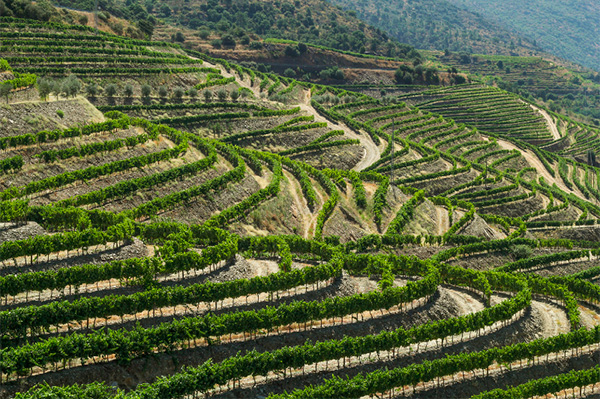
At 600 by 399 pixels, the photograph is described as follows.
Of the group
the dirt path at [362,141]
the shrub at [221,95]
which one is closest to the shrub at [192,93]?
the shrub at [221,95]

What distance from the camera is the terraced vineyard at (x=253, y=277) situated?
4494cm

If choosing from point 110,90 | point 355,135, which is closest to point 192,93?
point 110,90

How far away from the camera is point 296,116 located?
516ft

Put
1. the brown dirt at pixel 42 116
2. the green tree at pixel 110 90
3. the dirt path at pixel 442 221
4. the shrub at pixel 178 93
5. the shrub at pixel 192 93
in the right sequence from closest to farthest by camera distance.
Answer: the brown dirt at pixel 42 116 < the dirt path at pixel 442 221 < the green tree at pixel 110 90 < the shrub at pixel 178 93 < the shrub at pixel 192 93

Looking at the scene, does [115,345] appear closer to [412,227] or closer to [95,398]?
[95,398]

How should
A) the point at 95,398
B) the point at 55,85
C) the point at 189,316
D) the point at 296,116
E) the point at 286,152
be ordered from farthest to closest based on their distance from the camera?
the point at 296,116 < the point at 286,152 < the point at 55,85 < the point at 189,316 < the point at 95,398

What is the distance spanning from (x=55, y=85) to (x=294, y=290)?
6579cm

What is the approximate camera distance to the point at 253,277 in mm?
60469

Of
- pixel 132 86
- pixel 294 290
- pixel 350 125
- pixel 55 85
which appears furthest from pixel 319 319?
pixel 350 125

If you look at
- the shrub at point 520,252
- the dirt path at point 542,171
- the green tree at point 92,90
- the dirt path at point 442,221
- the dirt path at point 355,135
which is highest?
the green tree at point 92,90

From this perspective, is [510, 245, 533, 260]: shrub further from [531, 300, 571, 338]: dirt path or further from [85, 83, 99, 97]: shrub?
[85, 83, 99, 97]: shrub

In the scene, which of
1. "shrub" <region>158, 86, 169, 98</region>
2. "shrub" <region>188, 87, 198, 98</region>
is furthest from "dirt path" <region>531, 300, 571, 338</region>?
"shrub" <region>188, 87, 198, 98</region>

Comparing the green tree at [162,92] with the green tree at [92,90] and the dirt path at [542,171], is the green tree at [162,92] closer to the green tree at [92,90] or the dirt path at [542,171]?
the green tree at [92,90]

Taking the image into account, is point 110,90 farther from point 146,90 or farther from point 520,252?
point 520,252
